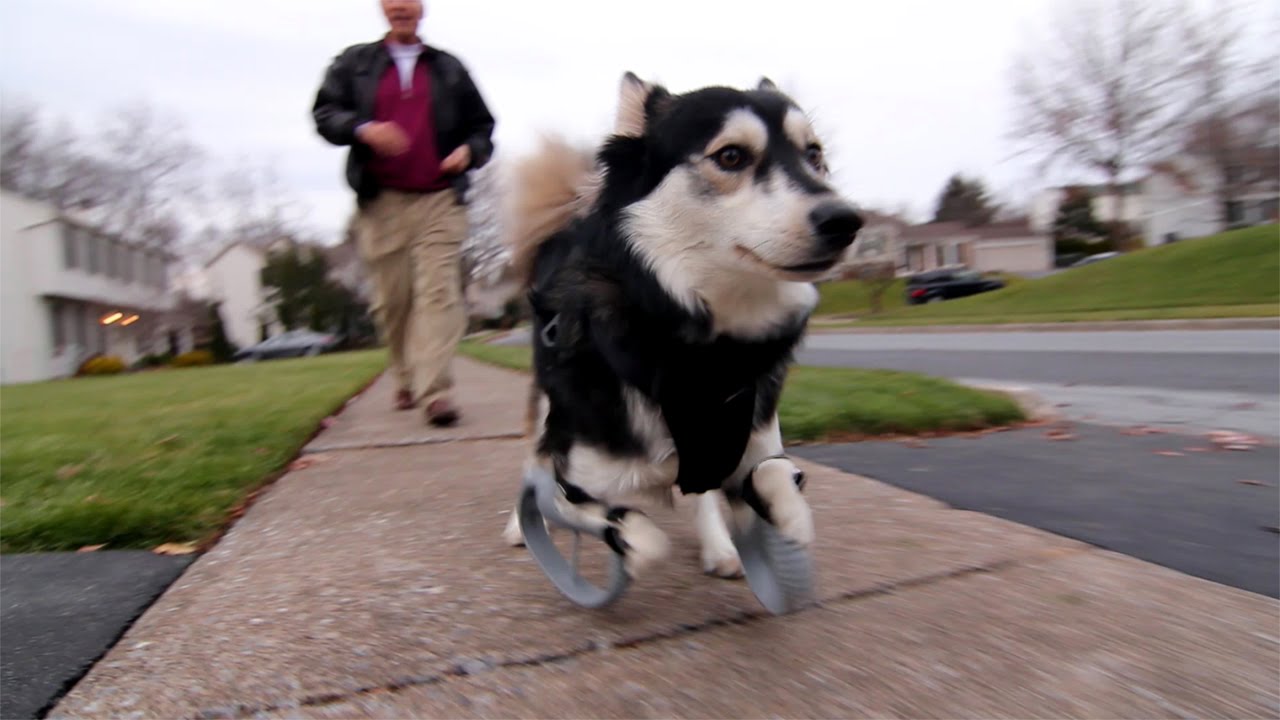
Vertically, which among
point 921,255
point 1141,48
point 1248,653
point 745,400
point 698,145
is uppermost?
point 1141,48

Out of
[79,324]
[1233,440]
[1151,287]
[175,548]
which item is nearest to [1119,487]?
[1233,440]

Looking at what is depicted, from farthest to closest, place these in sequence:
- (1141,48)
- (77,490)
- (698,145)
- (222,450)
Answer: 1. (1141,48)
2. (222,450)
3. (77,490)
4. (698,145)

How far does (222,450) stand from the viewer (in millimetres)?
4395

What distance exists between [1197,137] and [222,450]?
45691 mm

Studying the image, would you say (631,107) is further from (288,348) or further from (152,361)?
(152,361)

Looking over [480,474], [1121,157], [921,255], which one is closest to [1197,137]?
[1121,157]

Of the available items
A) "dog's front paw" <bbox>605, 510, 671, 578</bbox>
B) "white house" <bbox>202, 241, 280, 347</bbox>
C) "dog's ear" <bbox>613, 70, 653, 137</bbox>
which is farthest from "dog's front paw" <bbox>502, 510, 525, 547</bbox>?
"white house" <bbox>202, 241, 280, 347</bbox>

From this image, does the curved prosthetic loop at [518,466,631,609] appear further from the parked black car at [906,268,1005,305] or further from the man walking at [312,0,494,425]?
the parked black car at [906,268,1005,305]

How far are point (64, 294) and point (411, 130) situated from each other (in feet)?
117

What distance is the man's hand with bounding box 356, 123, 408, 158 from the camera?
429cm

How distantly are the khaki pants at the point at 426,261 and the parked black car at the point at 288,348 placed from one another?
35.6 meters

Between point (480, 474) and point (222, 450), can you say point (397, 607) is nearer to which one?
point (480, 474)

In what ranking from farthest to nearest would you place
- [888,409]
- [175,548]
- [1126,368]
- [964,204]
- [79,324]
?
[964,204] < [79,324] < [1126,368] < [888,409] < [175,548]

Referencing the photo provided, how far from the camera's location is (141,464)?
4070mm
